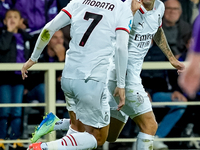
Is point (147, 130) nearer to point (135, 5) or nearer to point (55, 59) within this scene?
point (135, 5)

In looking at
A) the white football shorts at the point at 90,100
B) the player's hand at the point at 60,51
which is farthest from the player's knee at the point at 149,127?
the player's hand at the point at 60,51

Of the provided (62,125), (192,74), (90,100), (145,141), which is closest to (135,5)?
(90,100)

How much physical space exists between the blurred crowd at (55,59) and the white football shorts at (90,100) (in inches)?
87.5

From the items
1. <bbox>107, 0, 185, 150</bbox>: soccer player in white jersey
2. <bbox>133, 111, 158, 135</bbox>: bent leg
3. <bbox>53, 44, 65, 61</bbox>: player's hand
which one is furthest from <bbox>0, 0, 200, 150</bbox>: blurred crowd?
<bbox>133, 111, 158, 135</bbox>: bent leg

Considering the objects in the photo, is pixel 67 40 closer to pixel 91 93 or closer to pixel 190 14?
pixel 190 14

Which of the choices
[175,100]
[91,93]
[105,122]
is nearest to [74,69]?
[91,93]

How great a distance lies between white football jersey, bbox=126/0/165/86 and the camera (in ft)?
15.4

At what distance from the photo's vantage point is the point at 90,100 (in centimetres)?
400

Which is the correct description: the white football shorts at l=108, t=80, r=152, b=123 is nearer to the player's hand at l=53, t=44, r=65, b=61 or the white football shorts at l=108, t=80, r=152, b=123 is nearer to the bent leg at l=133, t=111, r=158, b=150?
the bent leg at l=133, t=111, r=158, b=150

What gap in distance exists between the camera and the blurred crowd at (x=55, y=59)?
20.2 feet

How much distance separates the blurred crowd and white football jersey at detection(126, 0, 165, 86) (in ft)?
5.43

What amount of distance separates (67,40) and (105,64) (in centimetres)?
242

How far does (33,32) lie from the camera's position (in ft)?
20.9

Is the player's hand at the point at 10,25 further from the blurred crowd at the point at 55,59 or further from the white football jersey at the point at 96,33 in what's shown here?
the white football jersey at the point at 96,33
